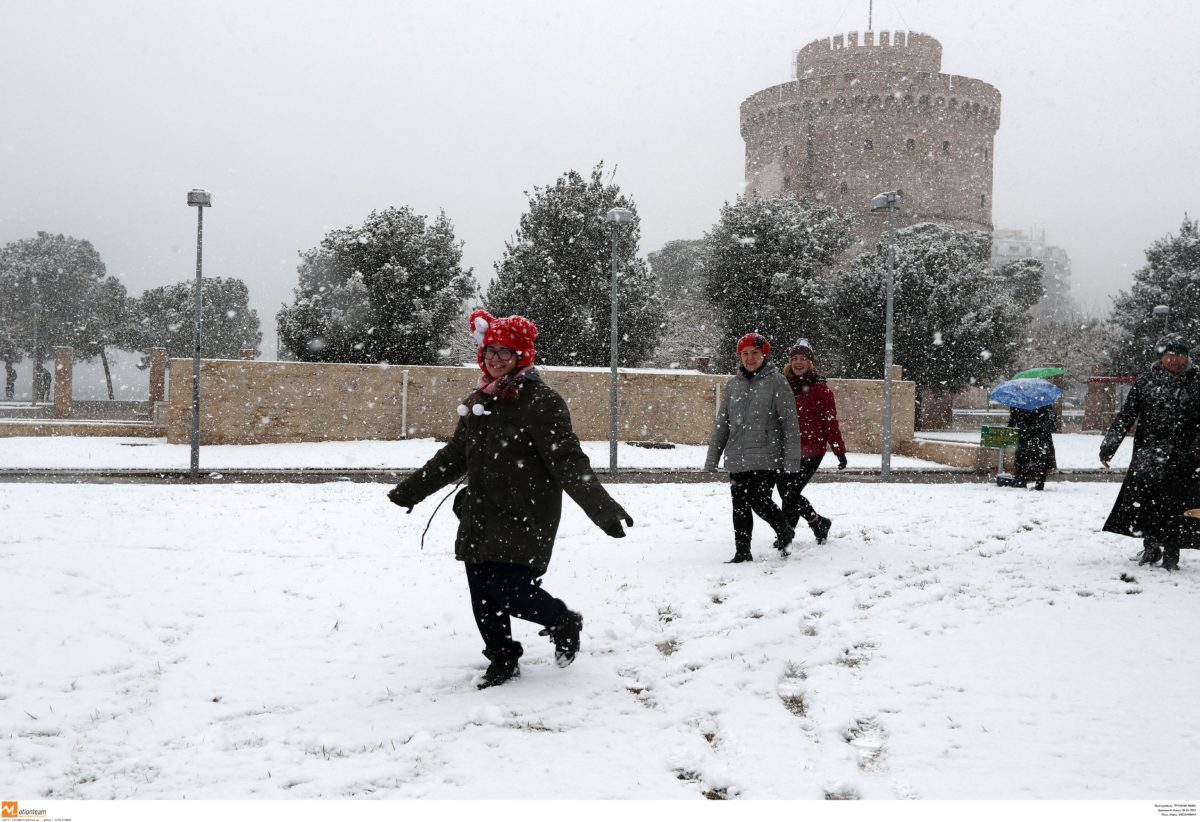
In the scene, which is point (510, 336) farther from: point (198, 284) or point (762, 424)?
point (198, 284)

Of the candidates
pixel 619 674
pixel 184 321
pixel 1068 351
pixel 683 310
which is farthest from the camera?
pixel 184 321

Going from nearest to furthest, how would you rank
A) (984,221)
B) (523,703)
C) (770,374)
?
(523,703)
(770,374)
(984,221)

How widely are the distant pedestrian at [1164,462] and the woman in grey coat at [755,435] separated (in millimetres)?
2366

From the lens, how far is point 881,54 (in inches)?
2025

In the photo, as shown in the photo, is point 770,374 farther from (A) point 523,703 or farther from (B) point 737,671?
(A) point 523,703

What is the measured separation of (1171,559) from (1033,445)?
24.1ft

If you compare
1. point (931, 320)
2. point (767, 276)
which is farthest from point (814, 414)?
point (767, 276)

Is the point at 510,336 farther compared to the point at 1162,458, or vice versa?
the point at 1162,458

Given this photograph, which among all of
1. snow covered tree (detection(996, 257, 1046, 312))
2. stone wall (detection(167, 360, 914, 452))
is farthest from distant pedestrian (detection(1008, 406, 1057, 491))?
snow covered tree (detection(996, 257, 1046, 312))

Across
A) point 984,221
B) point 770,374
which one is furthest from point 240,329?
point 770,374

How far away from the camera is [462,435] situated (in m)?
4.41

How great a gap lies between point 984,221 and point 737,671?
55515 mm

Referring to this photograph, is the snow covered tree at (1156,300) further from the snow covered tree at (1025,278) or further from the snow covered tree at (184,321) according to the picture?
the snow covered tree at (184,321)

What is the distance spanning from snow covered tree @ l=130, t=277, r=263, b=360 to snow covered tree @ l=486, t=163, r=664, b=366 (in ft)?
99.8
